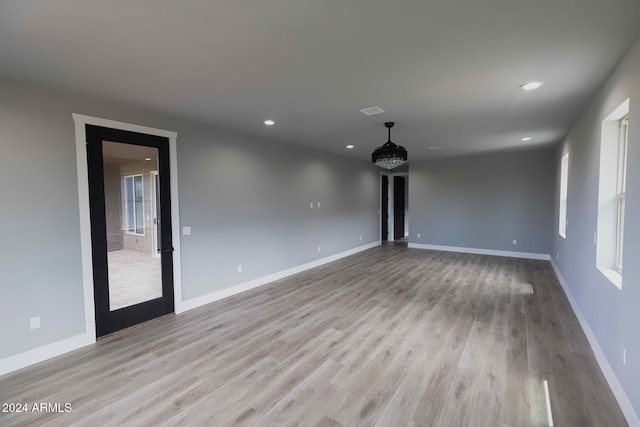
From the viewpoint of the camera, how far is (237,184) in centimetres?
465

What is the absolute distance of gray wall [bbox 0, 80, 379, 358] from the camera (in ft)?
8.55

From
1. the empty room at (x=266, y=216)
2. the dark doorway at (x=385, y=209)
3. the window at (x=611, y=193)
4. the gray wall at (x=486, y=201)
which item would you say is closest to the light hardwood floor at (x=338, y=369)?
the empty room at (x=266, y=216)

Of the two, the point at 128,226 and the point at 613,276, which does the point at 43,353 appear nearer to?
the point at 128,226

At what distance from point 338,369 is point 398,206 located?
8426 millimetres

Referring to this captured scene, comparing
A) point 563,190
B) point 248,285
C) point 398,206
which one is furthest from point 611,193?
point 398,206

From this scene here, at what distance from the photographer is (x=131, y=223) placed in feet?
11.4

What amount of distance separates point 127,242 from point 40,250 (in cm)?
78

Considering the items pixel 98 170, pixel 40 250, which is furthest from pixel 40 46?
pixel 40 250

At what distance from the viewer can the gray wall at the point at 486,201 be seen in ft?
22.5

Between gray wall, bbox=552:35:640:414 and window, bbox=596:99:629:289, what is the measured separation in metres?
0.12

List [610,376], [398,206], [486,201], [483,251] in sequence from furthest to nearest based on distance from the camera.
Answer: [398,206]
[483,251]
[486,201]
[610,376]

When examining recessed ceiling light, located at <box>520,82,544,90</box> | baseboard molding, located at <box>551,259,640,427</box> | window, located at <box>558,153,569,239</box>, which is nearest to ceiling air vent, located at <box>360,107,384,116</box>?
recessed ceiling light, located at <box>520,82,544,90</box>

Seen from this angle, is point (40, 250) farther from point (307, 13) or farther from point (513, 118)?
point (513, 118)

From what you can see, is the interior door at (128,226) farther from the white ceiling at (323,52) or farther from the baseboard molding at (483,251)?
the baseboard molding at (483,251)
